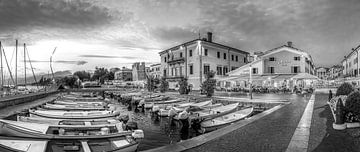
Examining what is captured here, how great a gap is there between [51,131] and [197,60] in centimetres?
3775

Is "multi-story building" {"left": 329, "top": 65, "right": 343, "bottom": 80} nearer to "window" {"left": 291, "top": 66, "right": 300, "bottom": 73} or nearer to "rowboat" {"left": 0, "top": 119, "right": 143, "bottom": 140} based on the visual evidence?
"window" {"left": 291, "top": 66, "right": 300, "bottom": 73}

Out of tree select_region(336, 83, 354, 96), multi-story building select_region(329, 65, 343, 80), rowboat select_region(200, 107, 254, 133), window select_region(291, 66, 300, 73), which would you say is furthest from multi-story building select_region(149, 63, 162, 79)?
tree select_region(336, 83, 354, 96)

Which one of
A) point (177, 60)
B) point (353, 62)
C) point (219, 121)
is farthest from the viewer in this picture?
point (353, 62)

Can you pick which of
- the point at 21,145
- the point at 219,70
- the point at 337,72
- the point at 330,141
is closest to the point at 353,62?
the point at 219,70

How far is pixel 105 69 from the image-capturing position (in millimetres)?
172625

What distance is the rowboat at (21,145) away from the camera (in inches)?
300

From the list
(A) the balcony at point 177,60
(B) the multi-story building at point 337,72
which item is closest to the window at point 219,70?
(A) the balcony at point 177,60

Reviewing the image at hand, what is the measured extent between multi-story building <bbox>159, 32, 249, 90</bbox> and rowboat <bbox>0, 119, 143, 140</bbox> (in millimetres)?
35744

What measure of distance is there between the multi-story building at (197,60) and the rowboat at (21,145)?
38842mm

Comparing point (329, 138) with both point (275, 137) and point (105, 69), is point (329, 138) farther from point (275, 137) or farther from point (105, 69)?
point (105, 69)

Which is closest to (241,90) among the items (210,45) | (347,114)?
(210,45)

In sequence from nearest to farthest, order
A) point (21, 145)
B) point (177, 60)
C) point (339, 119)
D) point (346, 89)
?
point (21, 145) → point (339, 119) → point (346, 89) → point (177, 60)

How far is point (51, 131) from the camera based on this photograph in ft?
36.8

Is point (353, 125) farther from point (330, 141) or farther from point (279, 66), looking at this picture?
point (279, 66)
